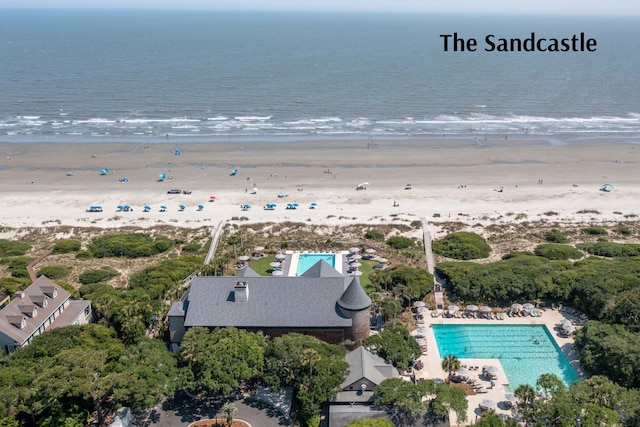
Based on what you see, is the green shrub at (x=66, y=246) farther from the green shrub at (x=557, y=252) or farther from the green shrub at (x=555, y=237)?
the green shrub at (x=555, y=237)

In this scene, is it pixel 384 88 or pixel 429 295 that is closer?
pixel 429 295

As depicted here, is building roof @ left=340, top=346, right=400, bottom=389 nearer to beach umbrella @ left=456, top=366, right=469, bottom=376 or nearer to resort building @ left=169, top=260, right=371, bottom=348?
resort building @ left=169, top=260, right=371, bottom=348

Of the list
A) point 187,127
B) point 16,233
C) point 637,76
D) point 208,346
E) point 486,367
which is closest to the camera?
point 208,346

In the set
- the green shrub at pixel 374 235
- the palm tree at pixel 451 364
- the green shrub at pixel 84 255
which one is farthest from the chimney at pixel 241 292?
the green shrub at pixel 84 255

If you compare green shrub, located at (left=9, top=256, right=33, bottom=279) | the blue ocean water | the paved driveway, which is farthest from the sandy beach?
the paved driveway

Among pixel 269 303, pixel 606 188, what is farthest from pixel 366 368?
pixel 606 188

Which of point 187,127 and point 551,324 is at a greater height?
point 187,127

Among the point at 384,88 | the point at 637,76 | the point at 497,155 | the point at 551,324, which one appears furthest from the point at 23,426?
the point at 637,76

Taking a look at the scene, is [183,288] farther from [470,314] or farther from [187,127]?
[187,127]

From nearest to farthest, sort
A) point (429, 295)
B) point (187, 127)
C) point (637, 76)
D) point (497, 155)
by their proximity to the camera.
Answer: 1. point (429, 295)
2. point (497, 155)
3. point (187, 127)
4. point (637, 76)
